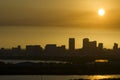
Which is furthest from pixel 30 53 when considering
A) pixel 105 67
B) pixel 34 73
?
pixel 34 73

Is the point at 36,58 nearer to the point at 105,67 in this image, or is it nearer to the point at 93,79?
the point at 105,67

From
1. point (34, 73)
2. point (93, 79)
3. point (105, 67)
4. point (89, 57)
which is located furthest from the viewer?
point (89, 57)

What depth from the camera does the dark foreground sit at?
75.3 meters

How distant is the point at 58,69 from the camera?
261ft

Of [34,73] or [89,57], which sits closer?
[34,73]

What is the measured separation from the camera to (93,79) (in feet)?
216

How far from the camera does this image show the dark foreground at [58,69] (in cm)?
7535

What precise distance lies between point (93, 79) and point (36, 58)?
134 feet

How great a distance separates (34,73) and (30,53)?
110ft

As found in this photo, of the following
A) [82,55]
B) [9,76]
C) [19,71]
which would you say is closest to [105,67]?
[19,71]

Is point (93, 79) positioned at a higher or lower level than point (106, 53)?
lower

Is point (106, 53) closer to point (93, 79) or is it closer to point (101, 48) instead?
point (101, 48)

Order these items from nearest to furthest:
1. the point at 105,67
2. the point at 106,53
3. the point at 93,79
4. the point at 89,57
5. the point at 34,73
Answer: the point at 93,79, the point at 34,73, the point at 105,67, the point at 89,57, the point at 106,53

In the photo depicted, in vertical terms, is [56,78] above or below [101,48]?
below
